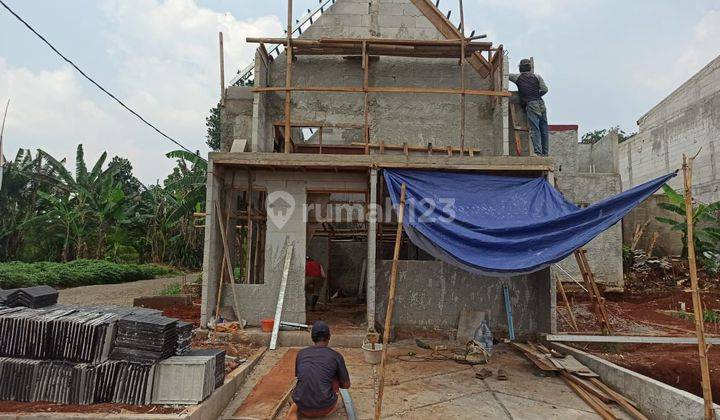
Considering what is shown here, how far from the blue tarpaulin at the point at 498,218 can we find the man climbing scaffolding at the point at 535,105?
5.93 ft

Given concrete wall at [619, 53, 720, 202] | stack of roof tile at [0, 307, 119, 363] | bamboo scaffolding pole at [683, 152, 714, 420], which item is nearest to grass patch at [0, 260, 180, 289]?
stack of roof tile at [0, 307, 119, 363]

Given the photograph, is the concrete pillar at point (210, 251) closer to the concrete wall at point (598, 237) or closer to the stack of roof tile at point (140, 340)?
the stack of roof tile at point (140, 340)

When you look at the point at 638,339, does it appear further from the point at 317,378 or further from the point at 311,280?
the point at 311,280

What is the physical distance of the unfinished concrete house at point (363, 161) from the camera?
312 inches

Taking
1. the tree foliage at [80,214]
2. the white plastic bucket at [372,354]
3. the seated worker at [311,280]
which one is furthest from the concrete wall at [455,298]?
the tree foliage at [80,214]

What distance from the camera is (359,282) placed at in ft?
41.7

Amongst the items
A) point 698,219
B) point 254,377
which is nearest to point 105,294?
point 254,377

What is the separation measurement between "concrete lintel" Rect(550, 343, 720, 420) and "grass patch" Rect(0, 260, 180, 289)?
15503 millimetres

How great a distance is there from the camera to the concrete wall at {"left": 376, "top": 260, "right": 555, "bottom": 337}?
8055 millimetres

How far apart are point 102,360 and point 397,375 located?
11.8 feet

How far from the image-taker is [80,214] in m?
19.0

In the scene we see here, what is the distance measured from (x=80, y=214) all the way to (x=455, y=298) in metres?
17.5

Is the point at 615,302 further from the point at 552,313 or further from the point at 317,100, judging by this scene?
the point at 317,100

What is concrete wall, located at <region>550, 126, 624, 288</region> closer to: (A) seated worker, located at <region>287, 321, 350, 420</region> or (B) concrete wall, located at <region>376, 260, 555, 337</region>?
(B) concrete wall, located at <region>376, 260, 555, 337</region>
